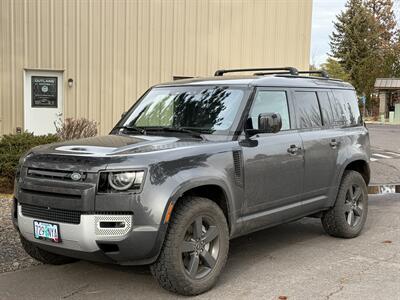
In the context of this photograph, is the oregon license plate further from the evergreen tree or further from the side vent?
the evergreen tree

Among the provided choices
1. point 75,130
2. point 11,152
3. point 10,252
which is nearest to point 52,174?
point 10,252

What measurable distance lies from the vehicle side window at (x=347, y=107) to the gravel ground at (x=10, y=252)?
159 inches

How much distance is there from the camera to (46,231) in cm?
441

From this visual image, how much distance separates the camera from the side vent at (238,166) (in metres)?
4.98

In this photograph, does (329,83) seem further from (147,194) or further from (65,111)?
(65,111)

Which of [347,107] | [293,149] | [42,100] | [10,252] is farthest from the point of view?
[42,100]

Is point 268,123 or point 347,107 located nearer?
point 268,123

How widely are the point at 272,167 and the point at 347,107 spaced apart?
2.14m

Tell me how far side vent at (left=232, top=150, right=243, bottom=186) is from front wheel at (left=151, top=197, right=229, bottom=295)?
371mm

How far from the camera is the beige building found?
40.8 ft

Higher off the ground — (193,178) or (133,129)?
(133,129)

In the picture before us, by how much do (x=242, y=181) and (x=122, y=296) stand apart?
1.48 meters

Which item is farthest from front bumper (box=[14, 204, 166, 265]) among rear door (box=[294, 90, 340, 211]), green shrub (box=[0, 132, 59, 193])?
green shrub (box=[0, 132, 59, 193])

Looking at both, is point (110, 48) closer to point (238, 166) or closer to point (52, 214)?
point (238, 166)
